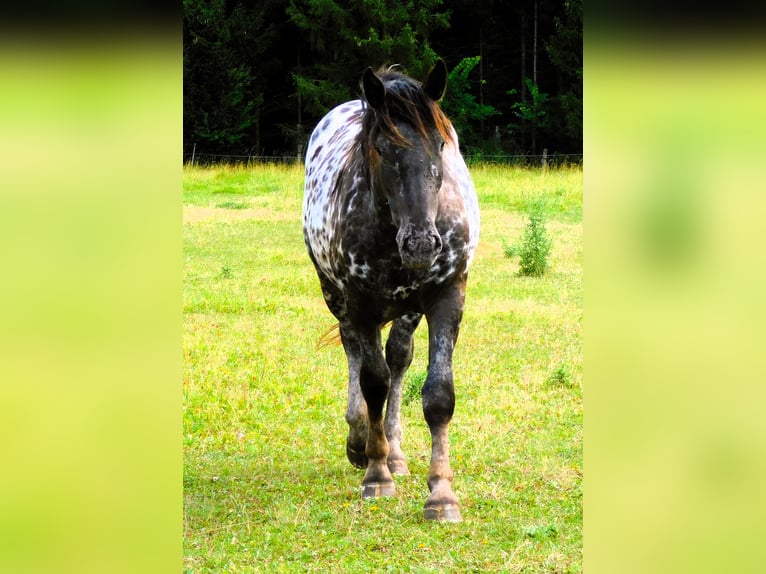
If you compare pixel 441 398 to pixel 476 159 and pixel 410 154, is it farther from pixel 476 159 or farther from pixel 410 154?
pixel 476 159

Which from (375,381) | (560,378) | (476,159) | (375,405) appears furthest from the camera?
(476,159)

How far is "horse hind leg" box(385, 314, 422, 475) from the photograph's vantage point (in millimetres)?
5863

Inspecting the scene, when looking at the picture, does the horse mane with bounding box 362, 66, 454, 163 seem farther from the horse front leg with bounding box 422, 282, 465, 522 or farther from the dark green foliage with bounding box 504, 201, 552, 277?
the dark green foliage with bounding box 504, 201, 552, 277

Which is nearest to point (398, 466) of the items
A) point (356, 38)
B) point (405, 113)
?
point (405, 113)

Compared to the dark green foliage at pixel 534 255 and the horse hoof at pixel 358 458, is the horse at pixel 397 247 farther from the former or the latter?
the dark green foliage at pixel 534 255

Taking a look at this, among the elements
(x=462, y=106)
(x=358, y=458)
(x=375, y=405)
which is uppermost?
(x=462, y=106)

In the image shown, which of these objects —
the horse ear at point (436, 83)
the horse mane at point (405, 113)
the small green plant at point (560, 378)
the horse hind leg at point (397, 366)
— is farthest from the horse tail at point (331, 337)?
the horse ear at point (436, 83)

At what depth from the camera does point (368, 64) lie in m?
33.3

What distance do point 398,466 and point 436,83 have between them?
8.16 feet

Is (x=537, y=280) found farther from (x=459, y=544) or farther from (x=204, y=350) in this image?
(x=459, y=544)

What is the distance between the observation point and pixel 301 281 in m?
11.5
